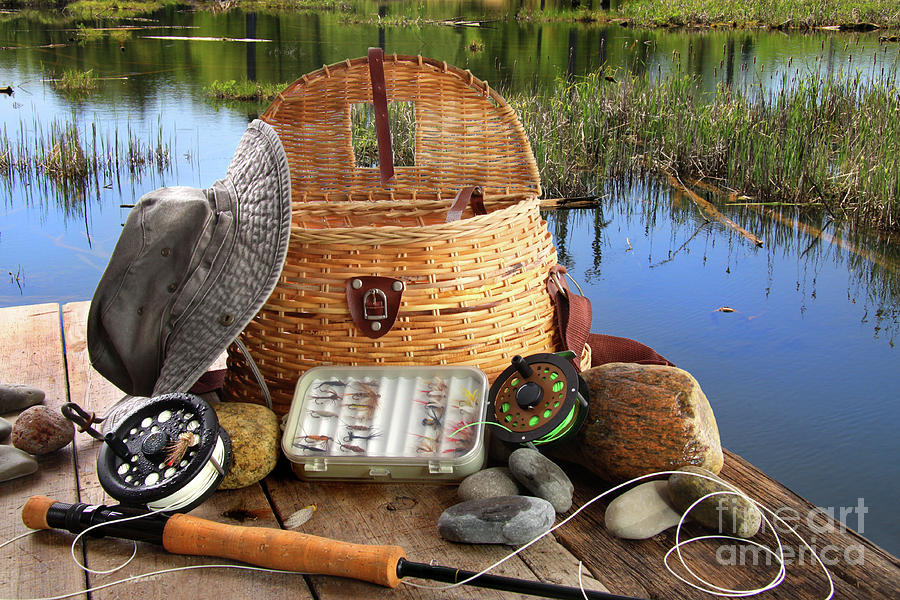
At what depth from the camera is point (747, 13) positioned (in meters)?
12.9

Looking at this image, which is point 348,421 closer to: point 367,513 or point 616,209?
point 367,513

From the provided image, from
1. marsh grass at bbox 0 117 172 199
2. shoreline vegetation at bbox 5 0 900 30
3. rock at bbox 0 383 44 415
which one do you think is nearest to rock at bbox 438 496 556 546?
rock at bbox 0 383 44 415

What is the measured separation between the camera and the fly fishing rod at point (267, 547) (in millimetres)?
1262

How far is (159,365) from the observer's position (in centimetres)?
165

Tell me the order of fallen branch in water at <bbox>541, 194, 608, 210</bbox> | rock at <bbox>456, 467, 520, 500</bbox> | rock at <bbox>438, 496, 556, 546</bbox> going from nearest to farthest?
rock at <bbox>438, 496, 556, 546</bbox> < rock at <bbox>456, 467, 520, 500</bbox> < fallen branch in water at <bbox>541, 194, 608, 210</bbox>

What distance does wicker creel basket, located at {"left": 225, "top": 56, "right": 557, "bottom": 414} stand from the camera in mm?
1728

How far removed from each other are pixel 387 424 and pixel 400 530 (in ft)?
0.78

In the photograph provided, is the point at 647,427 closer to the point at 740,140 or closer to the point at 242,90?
the point at 740,140

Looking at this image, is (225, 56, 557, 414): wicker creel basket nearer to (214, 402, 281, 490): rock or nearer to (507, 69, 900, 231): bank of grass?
(214, 402, 281, 490): rock

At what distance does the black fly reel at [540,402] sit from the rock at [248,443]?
44cm

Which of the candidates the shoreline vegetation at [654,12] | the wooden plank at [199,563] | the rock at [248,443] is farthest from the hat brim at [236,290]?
the shoreline vegetation at [654,12]

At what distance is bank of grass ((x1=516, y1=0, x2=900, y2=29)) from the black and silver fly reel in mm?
11343

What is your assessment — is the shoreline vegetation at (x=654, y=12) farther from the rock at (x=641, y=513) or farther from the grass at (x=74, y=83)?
the rock at (x=641, y=513)

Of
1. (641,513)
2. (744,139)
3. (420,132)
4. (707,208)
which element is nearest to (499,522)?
(641,513)
